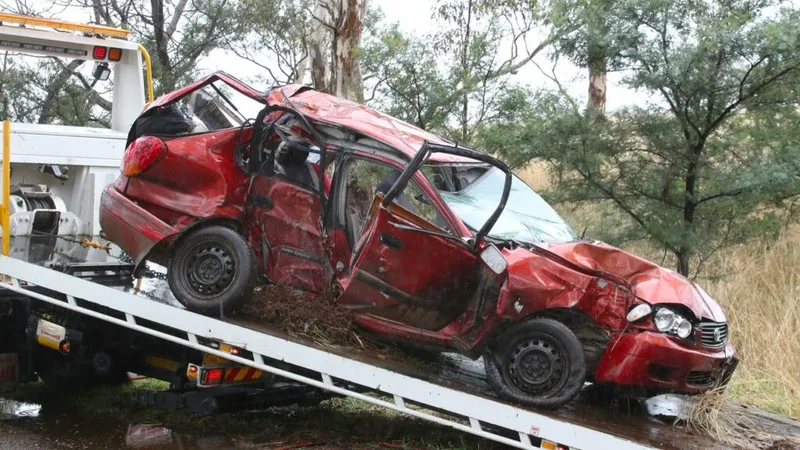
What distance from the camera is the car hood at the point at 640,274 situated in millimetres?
5270

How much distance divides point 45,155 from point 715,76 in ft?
21.3

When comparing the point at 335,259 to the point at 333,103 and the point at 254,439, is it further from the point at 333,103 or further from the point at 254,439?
the point at 254,439

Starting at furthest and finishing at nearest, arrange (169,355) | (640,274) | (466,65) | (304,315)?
(466,65), (169,355), (304,315), (640,274)

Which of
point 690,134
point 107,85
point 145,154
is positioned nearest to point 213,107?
point 145,154

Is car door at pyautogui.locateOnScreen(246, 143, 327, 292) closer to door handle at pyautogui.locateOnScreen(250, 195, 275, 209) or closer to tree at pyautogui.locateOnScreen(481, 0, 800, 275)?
door handle at pyautogui.locateOnScreen(250, 195, 275, 209)

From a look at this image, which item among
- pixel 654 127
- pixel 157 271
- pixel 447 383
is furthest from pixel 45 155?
pixel 654 127

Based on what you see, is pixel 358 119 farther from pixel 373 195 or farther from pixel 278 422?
pixel 278 422

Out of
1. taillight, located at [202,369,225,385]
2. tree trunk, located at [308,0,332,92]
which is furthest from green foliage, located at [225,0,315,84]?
taillight, located at [202,369,225,385]

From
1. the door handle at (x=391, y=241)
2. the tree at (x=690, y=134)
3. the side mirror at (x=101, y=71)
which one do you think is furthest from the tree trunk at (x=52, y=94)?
the door handle at (x=391, y=241)

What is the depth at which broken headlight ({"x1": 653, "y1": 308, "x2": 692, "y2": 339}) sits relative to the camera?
5.18 m

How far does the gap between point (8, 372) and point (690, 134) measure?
7.00 metres

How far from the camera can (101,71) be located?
28.9 feet

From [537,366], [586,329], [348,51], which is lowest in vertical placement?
[537,366]

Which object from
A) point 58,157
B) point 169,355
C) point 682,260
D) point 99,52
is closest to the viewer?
point 169,355
